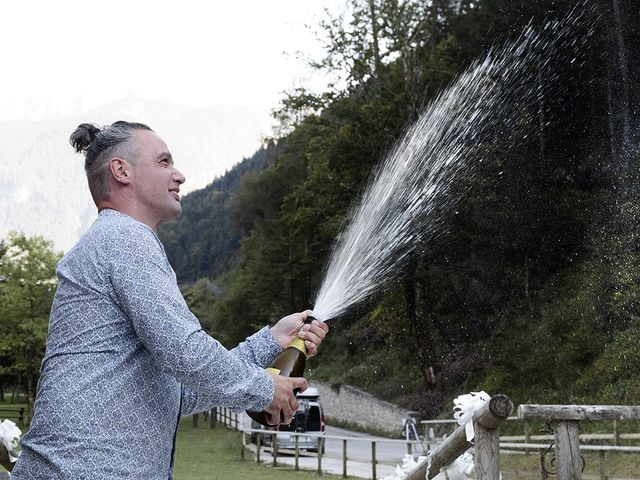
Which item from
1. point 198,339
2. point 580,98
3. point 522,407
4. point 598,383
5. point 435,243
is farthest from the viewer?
point 435,243

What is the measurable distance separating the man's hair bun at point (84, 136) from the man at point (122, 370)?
0.95ft

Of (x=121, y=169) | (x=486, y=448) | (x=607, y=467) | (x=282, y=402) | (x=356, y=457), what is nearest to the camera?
(x=282, y=402)

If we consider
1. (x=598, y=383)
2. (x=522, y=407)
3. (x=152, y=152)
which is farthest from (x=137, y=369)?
(x=598, y=383)

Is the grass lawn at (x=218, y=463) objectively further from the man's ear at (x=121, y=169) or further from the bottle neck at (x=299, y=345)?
the man's ear at (x=121, y=169)

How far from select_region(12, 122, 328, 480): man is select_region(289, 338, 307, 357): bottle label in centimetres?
39

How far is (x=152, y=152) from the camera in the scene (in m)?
2.98

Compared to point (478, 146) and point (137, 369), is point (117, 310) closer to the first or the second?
point (137, 369)

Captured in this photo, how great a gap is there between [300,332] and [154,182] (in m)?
0.79

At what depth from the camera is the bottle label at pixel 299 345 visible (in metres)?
3.29

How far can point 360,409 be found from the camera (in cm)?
3788

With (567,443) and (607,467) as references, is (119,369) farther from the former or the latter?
(607,467)

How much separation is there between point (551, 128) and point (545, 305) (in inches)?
261

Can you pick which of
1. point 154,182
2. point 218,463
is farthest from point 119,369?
point 218,463

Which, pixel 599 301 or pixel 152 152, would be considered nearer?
pixel 152 152
